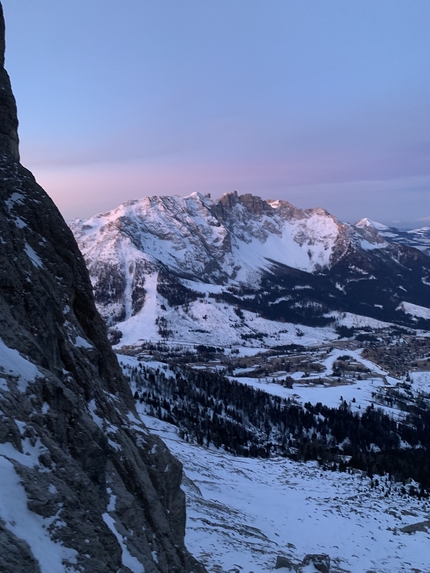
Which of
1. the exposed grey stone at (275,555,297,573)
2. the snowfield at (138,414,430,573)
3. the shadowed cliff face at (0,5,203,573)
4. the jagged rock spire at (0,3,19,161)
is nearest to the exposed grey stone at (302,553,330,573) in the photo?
the snowfield at (138,414,430,573)

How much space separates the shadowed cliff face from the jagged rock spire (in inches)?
2.4

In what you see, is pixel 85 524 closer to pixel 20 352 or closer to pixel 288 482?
pixel 20 352

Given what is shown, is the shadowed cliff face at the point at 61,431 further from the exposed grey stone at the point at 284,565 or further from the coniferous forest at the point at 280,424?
the coniferous forest at the point at 280,424

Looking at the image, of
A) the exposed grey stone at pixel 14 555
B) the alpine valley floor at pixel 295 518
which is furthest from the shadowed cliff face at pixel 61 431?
the alpine valley floor at pixel 295 518

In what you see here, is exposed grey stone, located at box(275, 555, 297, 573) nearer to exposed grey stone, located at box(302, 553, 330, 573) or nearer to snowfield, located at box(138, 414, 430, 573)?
snowfield, located at box(138, 414, 430, 573)

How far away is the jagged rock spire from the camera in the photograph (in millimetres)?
20844

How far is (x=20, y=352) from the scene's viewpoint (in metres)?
12.8

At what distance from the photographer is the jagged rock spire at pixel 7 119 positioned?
68.4 feet

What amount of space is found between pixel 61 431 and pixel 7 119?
16.3 meters

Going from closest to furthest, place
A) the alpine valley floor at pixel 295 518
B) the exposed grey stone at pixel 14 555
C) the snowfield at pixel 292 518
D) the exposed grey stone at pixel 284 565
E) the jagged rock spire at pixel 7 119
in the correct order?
the exposed grey stone at pixel 14 555, the jagged rock spire at pixel 7 119, the exposed grey stone at pixel 284 565, the alpine valley floor at pixel 295 518, the snowfield at pixel 292 518

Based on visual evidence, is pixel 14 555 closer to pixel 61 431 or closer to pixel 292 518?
pixel 61 431

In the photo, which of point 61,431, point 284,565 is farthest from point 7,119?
point 284,565

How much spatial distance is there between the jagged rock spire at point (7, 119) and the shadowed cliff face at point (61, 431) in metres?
0.06

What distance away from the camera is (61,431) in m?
12.2
